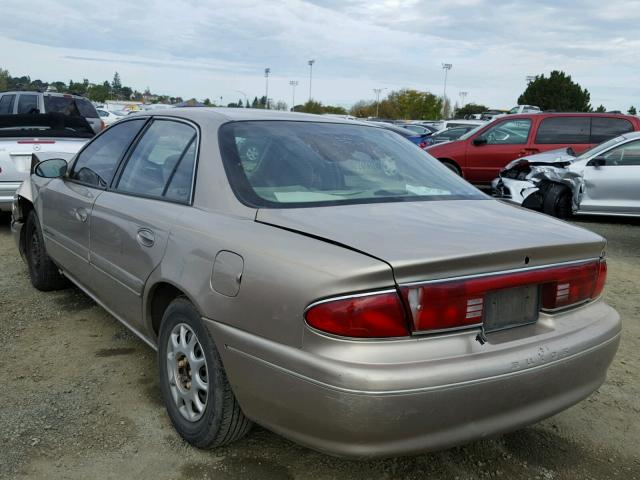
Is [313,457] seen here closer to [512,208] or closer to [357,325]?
[357,325]

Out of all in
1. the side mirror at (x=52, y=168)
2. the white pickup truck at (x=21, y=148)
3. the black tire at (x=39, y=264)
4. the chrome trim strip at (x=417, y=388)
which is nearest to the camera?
the chrome trim strip at (x=417, y=388)

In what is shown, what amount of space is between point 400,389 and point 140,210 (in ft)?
5.71

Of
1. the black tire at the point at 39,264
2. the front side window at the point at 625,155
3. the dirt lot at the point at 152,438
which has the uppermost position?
the front side window at the point at 625,155

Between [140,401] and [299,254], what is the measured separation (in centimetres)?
156

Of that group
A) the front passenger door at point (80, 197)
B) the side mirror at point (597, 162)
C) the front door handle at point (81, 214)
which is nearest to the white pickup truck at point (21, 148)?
the front passenger door at point (80, 197)

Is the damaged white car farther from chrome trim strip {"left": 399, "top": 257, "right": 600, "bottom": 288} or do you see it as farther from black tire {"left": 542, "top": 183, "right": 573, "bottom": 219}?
chrome trim strip {"left": 399, "top": 257, "right": 600, "bottom": 288}

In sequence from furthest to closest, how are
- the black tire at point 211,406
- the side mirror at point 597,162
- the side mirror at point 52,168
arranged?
the side mirror at point 597,162 → the side mirror at point 52,168 → the black tire at point 211,406

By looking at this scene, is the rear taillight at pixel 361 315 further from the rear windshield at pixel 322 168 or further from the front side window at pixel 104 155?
the front side window at pixel 104 155

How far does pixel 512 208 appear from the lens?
2.92m

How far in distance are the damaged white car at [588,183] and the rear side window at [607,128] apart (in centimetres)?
224

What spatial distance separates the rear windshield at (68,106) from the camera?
1290 centimetres

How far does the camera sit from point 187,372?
2.78m

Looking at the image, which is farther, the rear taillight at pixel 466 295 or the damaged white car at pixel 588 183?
the damaged white car at pixel 588 183

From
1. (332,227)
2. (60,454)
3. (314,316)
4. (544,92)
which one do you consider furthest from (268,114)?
(544,92)
